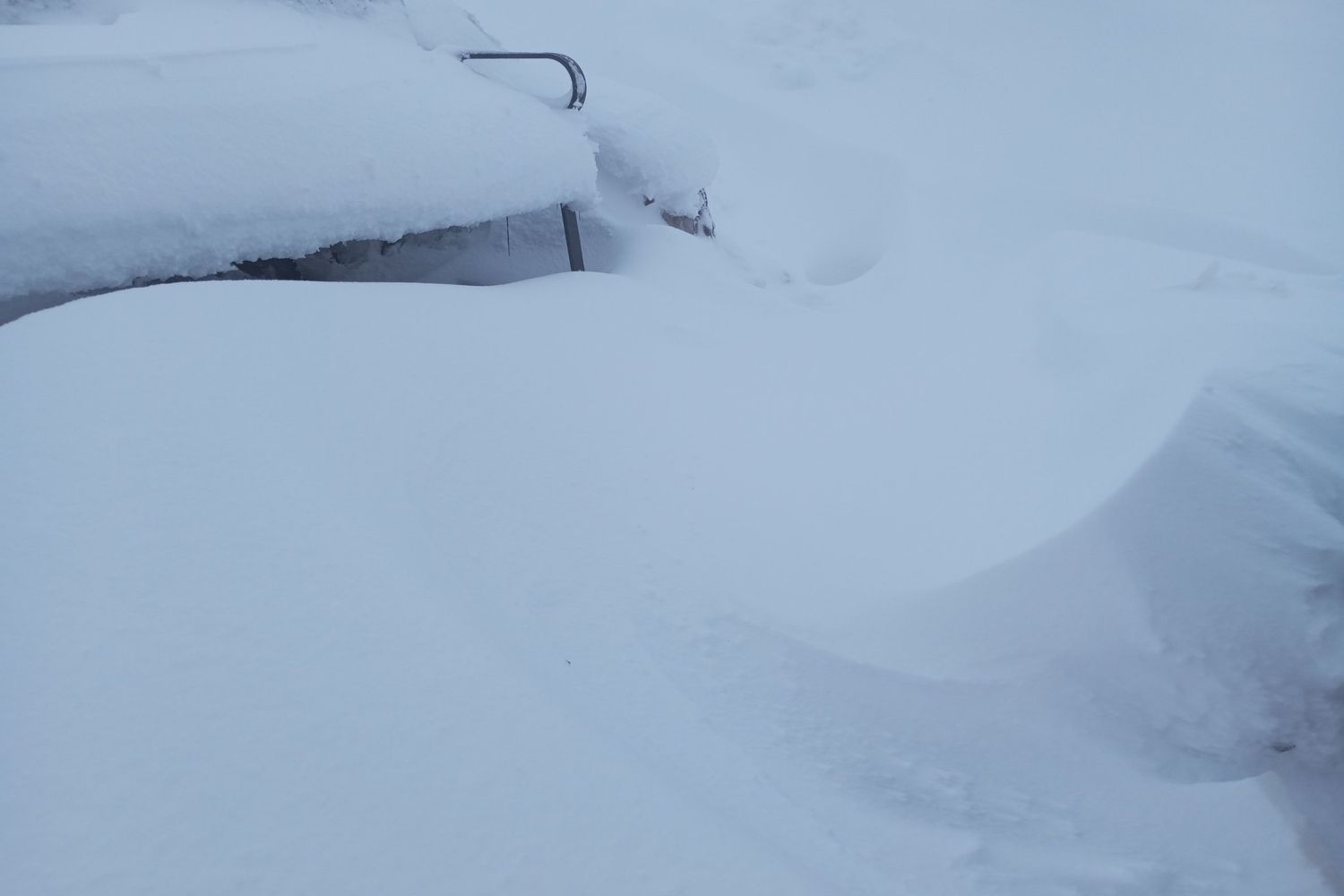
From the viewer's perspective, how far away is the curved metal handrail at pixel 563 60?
289 cm

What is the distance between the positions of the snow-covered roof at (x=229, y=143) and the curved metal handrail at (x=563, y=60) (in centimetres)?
25

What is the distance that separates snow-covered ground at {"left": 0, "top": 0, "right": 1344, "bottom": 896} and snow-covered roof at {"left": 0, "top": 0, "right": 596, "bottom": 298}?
0.36 ft

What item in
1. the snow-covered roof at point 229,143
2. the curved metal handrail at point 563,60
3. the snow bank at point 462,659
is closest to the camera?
the snow bank at point 462,659

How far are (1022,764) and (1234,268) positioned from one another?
103 inches

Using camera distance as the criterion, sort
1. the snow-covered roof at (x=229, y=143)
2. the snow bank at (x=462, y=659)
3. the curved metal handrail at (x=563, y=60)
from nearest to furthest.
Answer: the snow bank at (x=462, y=659) < the snow-covered roof at (x=229, y=143) < the curved metal handrail at (x=563, y=60)

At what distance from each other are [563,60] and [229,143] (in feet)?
4.31

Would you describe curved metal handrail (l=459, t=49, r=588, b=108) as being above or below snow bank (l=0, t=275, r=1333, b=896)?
above

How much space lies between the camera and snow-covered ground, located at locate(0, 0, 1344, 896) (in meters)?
0.88

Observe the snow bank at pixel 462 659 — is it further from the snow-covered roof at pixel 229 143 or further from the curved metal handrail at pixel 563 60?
the curved metal handrail at pixel 563 60

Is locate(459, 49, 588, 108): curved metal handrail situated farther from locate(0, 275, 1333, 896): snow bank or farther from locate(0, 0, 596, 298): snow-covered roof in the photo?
locate(0, 275, 1333, 896): snow bank

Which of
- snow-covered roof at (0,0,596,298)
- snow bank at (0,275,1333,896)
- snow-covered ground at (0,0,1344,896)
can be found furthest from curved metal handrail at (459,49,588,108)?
snow bank at (0,275,1333,896)

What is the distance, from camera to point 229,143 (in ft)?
6.40

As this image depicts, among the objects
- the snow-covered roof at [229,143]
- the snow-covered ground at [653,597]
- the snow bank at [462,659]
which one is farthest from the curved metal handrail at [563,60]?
the snow bank at [462,659]

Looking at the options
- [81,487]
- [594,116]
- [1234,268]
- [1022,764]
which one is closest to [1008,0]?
[1234,268]
